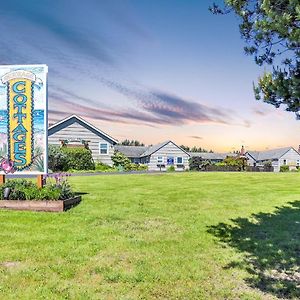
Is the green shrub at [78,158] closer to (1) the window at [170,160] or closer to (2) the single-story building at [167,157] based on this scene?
(2) the single-story building at [167,157]

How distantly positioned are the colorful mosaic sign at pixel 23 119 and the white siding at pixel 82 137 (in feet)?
99.5

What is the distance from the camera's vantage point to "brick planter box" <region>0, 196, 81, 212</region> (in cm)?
1038

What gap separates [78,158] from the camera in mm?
39094

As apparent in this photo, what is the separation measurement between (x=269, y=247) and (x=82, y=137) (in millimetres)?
37982

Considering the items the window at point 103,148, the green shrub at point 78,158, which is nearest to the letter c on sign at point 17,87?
the green shrub at point 78,158

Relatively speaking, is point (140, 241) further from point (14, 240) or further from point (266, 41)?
point (266, 41)

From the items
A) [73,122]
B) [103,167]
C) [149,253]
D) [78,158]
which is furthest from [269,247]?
[73,122]

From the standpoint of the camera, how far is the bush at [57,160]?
3606 centimetres

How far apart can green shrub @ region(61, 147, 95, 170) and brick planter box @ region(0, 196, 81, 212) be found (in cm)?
2777

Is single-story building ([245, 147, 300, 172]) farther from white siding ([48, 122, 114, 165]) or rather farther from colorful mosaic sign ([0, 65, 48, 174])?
colorful mosaic sign ([0, 65, 48, 174])

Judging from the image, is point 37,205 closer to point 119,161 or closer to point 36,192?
point 36,192

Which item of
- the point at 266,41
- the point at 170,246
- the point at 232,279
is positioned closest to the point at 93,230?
the point at 170,246

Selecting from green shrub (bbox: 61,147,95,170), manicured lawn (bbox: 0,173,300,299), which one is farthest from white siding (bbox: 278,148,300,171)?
manicured lawn (bbox: 0,173,300,299)

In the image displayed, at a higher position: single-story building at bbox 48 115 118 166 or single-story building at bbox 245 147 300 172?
single-story building at bbox 48 115 118 166
